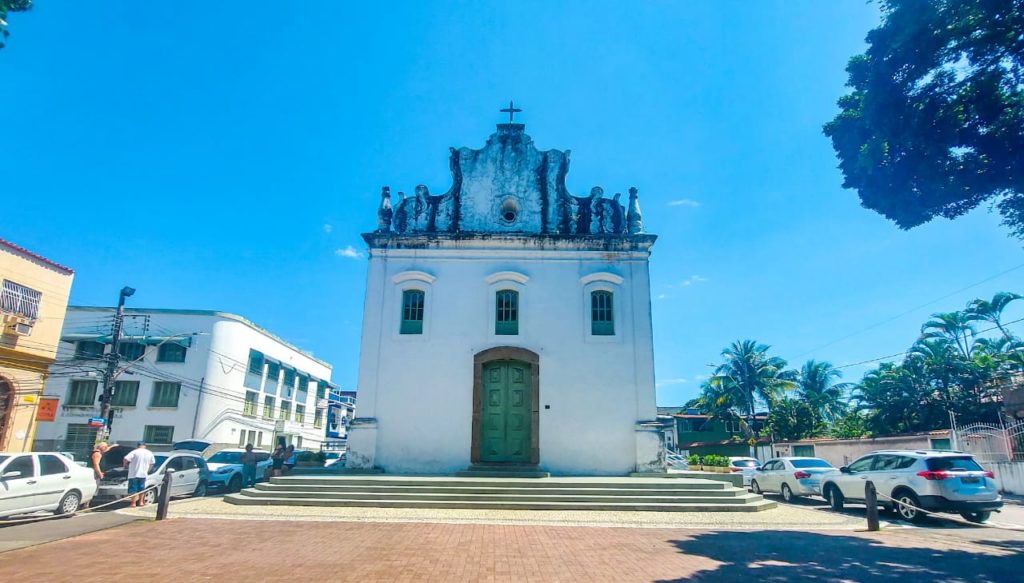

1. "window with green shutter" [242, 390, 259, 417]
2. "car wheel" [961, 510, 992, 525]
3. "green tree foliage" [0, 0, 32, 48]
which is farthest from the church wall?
"window with green shutter" [242, 390, 259, 417]

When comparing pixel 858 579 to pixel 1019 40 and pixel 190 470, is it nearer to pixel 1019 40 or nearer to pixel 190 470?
pixel 1019 40

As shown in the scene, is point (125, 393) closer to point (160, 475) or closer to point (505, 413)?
point (160, 475)

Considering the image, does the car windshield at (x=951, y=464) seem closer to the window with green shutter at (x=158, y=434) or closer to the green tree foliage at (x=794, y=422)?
the green tree foliage at (x=794, y=422)

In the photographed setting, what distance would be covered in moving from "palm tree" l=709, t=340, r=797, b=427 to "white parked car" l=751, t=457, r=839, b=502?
22201 mm

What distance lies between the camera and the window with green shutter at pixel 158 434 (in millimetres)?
32438

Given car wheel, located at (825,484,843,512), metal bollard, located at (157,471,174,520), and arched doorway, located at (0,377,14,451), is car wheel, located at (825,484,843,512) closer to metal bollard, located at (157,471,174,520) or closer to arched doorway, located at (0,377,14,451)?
metal bollard, located at (157,471,174,520)

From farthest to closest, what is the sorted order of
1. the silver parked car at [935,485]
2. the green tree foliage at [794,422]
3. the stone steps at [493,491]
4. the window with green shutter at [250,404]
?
the window with green shutter at [250,404], the green tree foliage at [794,422], the stone steps at [493,491], the silver parked car at [935,485]

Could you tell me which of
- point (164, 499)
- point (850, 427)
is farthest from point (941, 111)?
point (850, 427)

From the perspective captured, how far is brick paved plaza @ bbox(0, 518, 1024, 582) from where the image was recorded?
22.2 ft

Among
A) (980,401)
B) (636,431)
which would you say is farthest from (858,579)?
(980,401)

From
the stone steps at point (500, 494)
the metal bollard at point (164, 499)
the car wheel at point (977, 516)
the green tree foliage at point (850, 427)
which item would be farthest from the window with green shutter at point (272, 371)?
the car wheel at point (977, 516)

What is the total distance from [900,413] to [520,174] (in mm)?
25141

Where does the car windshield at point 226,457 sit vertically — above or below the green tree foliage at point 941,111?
below

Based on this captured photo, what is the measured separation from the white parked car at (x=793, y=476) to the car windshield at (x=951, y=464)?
12.8 feet
